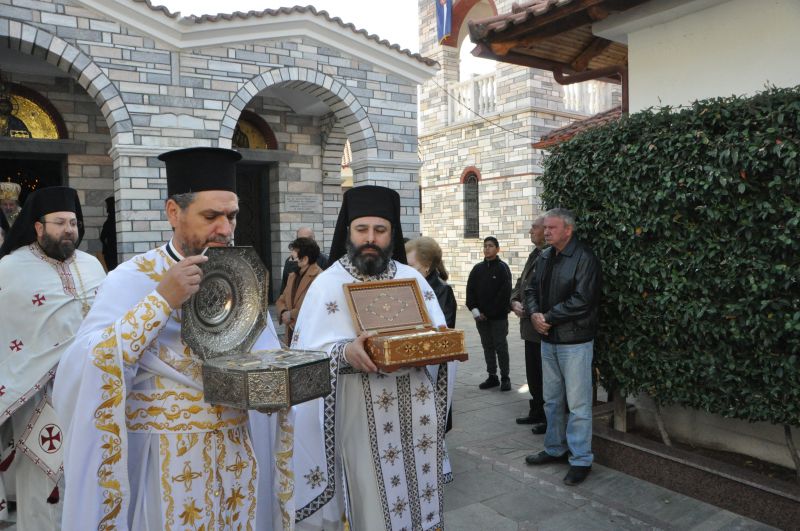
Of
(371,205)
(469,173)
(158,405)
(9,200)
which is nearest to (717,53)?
(371,205)

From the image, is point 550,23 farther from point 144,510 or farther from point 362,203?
point 144,510

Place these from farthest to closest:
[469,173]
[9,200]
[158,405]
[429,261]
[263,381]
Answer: [469,173] < [9,200] < [429,261] < [158,405] < [263,381]

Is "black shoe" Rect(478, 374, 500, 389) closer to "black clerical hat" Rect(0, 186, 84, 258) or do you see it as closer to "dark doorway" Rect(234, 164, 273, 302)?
"black clerical hat" Rect(0, 186, 84, 258)

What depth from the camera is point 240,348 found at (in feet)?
7.30

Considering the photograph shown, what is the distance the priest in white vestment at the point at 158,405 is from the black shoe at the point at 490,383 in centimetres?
562

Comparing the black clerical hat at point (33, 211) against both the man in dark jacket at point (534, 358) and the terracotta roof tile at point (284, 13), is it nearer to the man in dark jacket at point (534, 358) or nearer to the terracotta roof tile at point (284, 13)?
the man in dark jacket at point (534, 358)

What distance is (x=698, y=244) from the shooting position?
168 inches

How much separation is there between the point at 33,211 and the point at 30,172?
7.73 meters

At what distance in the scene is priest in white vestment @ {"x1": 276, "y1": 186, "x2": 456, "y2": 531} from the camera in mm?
2973

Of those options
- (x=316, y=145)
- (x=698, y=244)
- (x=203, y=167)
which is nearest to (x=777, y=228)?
(x=698, y=244)

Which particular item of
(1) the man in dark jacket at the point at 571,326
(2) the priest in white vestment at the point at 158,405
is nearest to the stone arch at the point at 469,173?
(1) the man in dark jacket at the point at 571,326

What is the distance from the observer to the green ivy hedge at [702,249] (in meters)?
3.85

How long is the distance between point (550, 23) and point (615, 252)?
2491 millimetres

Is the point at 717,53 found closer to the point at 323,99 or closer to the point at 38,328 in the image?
the point at 38,328
